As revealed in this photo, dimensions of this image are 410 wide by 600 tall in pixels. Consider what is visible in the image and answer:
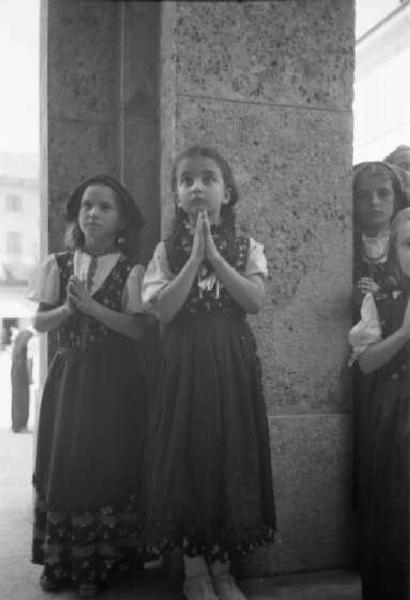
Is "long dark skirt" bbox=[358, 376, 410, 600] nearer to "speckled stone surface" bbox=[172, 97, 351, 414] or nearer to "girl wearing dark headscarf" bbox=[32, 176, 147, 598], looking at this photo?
"speckled stone surface" bbox=[172, 97, 351, 414]

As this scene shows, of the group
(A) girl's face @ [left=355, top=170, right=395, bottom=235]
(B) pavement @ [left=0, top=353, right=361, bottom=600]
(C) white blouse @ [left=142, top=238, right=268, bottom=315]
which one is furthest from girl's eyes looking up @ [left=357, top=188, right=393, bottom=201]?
(B) pavement @ [left=0, top=353, right=361, bottom=600]

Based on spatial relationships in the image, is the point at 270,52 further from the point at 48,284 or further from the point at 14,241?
the point at 14,241

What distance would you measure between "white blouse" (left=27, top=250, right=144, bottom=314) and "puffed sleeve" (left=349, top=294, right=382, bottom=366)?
803 mm

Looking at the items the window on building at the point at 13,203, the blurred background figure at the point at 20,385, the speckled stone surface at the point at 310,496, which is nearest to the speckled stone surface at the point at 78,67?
the speckled stone surface at the point at 310,496

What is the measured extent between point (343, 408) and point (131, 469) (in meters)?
0.86

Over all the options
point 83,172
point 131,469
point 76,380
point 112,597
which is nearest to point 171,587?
point 112,597

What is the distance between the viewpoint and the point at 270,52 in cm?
240

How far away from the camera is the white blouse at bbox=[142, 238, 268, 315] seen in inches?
87.4

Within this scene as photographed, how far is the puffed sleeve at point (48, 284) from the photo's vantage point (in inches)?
97.8

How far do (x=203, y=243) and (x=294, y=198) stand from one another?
61 centimetres

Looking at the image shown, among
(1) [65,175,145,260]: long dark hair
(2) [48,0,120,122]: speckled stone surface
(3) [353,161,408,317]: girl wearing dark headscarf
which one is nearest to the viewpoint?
(1) [65,175,145,260]: long dark hair

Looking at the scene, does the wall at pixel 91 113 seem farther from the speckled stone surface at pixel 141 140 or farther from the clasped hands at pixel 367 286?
the clasped hands at pixel 367 286

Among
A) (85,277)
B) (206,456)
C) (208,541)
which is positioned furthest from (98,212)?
(208,541)

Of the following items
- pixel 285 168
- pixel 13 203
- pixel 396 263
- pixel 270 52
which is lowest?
pixel 396 263
